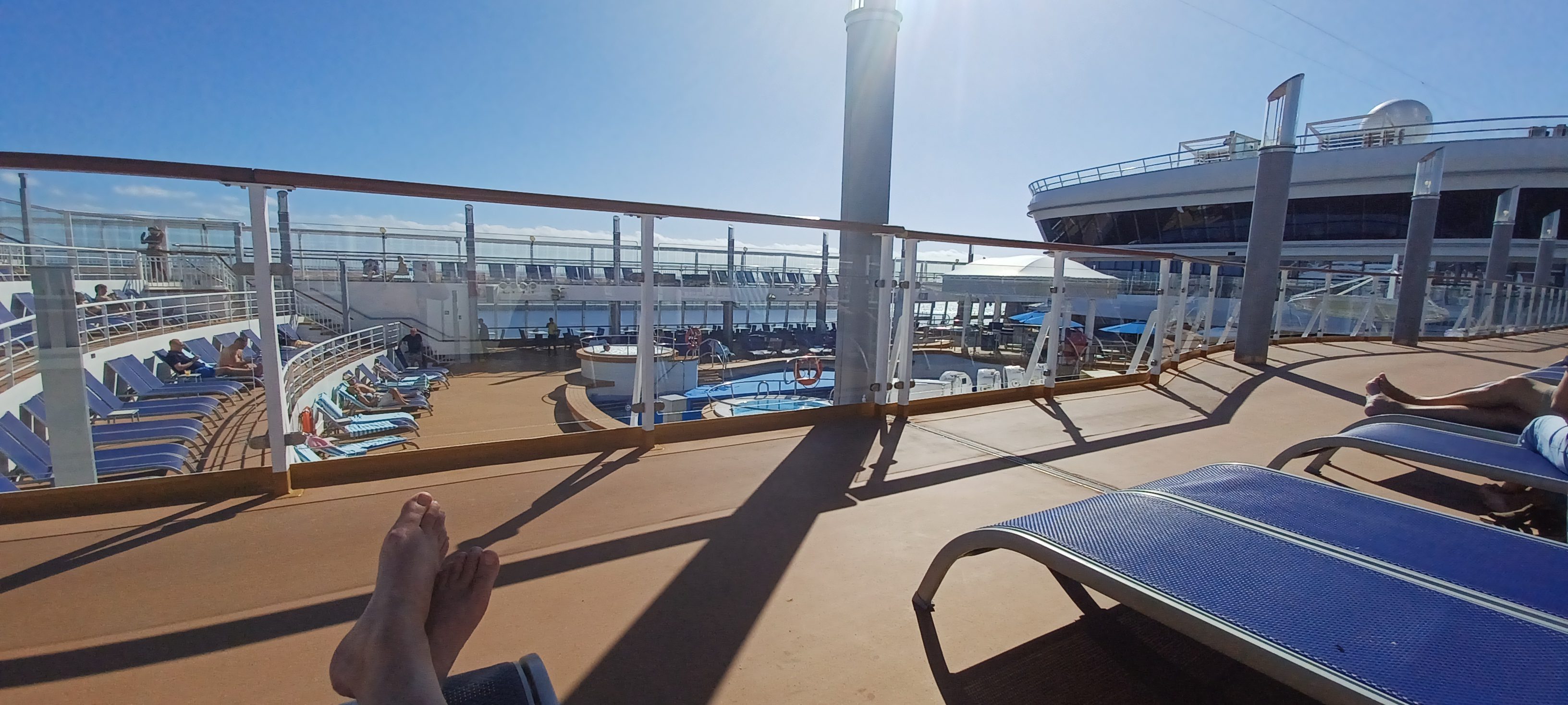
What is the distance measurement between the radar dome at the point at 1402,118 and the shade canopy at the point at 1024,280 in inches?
616

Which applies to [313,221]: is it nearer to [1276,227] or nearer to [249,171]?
[249,171]

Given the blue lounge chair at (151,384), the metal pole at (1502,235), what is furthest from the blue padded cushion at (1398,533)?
the metal pole at (1502,235)

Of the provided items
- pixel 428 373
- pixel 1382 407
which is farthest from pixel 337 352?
pixel 1382 407

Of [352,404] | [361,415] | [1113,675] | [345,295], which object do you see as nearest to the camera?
[1113,675]

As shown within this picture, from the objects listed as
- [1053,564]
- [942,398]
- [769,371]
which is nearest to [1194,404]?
[942,398]

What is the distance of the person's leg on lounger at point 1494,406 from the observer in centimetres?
317

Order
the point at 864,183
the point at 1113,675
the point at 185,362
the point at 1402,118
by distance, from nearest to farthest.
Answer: the point at 1113,675
the point at 864,183
the point at 185,362
the point at 1402,118

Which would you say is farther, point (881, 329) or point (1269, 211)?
point (1269, 211)

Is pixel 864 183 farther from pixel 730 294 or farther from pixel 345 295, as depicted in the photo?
pixel 345 295

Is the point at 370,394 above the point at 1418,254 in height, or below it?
below

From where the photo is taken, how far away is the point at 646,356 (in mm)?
3355

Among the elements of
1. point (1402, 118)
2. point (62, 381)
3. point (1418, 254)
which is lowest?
point (62, 381)

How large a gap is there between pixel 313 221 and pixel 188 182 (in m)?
0.57

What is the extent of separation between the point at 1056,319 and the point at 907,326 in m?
1.64
